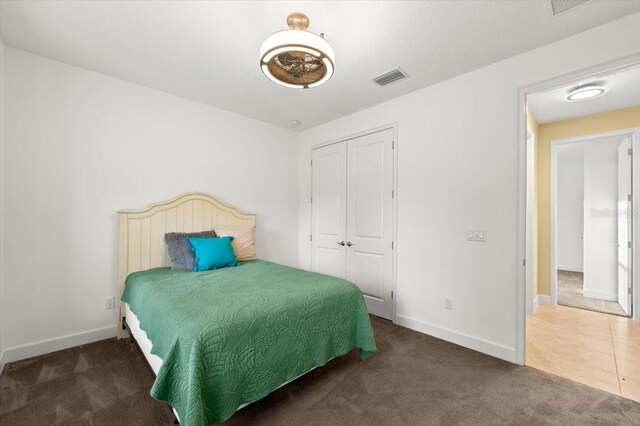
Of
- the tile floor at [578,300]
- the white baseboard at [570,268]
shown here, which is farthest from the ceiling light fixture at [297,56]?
the white baseboard at [570,268]

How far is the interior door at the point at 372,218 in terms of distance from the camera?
3.28 metres

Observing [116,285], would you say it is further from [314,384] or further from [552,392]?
[552,392]

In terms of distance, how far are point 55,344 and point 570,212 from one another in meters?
8.90

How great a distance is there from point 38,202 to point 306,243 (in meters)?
3.08

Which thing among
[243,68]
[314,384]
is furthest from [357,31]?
[314,384]

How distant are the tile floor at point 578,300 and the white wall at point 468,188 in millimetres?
2366

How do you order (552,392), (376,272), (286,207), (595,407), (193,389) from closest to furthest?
(193,389) < (595,407) < (552,392) < (376,272) < (286,207)

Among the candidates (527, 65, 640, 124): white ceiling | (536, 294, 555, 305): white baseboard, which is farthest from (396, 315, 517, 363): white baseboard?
(527, 65, 640, 124): white ceiling

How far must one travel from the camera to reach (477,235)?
255cm

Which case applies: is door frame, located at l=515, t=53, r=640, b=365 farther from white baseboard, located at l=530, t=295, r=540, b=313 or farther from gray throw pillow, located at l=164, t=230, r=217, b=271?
gray throw pillow, located at l=164, t=230, r=217, b=271

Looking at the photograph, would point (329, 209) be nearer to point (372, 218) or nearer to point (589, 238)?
point (372, 218)

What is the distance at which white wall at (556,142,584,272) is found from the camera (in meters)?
5.95

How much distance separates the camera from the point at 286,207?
4.33 metres

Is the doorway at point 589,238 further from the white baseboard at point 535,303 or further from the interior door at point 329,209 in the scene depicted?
Result: the interior door at point 329,209
